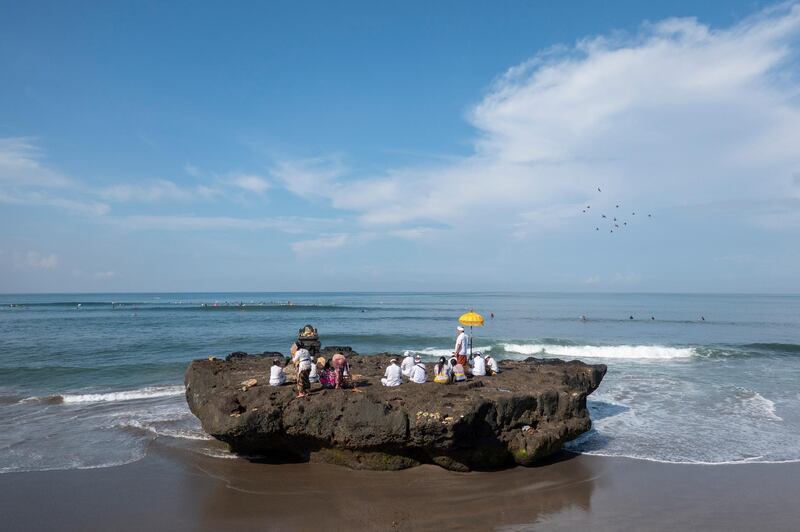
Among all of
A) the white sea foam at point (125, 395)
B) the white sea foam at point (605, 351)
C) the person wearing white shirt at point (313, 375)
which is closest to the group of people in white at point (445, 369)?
the person wearing white shirt at point (313, 375)

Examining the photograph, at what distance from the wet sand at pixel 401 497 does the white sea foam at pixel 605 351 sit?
19062 mm

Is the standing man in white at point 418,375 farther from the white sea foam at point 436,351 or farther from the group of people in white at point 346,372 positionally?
the white sea foam at point 436,351

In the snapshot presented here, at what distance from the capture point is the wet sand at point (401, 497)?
820 centimetres

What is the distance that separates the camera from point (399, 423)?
9766 mm

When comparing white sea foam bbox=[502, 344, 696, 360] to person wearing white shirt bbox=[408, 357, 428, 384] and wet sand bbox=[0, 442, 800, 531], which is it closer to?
wet sand bbox=[0, 442, 800, 531]

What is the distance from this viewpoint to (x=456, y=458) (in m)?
10.1

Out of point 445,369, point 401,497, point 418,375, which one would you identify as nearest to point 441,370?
point 445,369

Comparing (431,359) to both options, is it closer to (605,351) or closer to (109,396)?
(605,351)

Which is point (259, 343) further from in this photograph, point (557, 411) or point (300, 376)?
point (557, 411)

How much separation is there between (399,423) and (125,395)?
41.3ft

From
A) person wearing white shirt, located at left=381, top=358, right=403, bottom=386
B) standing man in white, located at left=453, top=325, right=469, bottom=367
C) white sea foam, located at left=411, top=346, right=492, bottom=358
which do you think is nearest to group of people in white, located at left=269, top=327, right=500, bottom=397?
Answer: person wearing white shirt, located at left=381, top=358, right=403, bottom=386

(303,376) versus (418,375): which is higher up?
(303,376)

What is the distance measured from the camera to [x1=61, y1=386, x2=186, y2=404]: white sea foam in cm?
1691

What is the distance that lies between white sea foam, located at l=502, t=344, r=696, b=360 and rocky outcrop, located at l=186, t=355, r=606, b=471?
1938 centimetres
